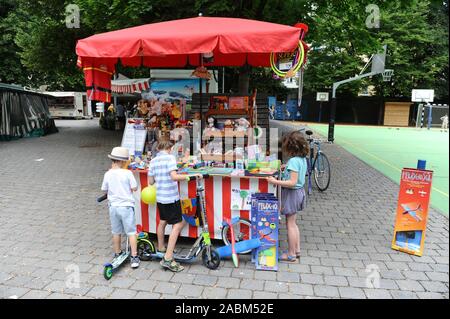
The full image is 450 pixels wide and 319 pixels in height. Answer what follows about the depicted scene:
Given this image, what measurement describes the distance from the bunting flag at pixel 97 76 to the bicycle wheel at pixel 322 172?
14.4ft

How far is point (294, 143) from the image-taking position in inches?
169

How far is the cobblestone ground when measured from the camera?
370cm

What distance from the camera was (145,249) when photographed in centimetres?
440

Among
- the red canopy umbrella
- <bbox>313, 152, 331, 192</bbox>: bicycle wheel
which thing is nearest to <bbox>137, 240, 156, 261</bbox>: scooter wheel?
the red canopy umbrella

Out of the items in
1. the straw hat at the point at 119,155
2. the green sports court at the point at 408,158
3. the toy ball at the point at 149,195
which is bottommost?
the green sports court at the point at 408,158

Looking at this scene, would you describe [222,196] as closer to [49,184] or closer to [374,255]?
[374,255]

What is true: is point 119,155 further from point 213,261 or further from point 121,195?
point 213,261

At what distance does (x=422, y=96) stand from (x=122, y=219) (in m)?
31.0

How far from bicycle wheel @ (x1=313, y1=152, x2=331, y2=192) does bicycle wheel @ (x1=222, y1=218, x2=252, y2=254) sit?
370 centimetres

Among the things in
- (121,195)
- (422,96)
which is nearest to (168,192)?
(121,195)

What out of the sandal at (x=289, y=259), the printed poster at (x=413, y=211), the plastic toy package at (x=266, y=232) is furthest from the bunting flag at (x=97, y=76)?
the printed poster at (x=413, y=211)

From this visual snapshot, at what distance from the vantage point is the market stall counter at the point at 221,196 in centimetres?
451

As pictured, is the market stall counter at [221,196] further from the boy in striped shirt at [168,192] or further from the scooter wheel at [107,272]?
the scooter wheel at [107,272]

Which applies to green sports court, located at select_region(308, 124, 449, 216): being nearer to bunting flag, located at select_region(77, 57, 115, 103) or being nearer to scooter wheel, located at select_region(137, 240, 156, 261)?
scooter wheel, located at select_region(137, 240, 156, 261)
